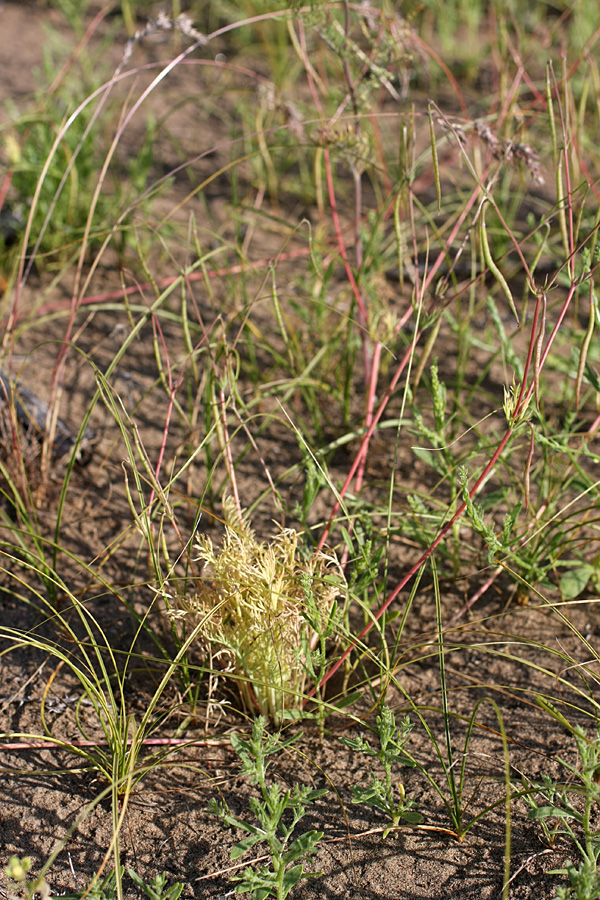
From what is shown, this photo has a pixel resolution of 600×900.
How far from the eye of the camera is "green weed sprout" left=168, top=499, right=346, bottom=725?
129 centimetres

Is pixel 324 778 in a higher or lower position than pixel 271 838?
lower

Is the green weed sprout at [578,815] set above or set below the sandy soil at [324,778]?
above

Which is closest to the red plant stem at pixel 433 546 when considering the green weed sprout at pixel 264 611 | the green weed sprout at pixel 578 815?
the green weed sprout at pixel 264 611

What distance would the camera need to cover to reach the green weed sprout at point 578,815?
1.05 meters

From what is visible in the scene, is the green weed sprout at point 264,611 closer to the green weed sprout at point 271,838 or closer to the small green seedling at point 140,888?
the green weed sprout at point 271,838

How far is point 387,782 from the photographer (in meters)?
1.22

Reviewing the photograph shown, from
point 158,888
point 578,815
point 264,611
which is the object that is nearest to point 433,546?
point 264,611

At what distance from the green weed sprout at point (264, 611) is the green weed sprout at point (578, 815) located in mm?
414

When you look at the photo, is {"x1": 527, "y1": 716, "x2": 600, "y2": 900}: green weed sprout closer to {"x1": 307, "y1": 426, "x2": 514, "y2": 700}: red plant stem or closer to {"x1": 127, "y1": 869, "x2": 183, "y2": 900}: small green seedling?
{"x1": 307, "y1": 426, "x2": 514, "y2": 700}: red plant stem

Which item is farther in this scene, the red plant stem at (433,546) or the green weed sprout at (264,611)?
the green weed sprout at (264,611)

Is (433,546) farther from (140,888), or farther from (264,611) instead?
(140,888)

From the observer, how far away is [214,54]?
11.7ft

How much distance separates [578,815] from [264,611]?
567 millimetres

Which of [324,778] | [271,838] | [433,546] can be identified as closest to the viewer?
[271,838]
